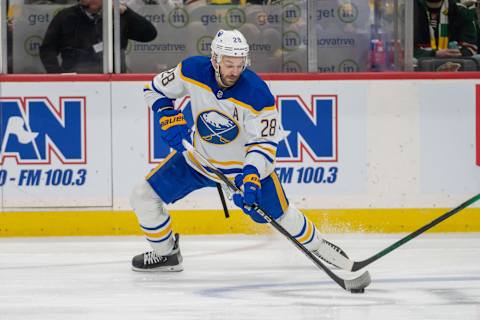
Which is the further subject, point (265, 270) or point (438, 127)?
point (438, 127)

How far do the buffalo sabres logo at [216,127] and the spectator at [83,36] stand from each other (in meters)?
1.57

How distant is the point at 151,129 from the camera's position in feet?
18.9

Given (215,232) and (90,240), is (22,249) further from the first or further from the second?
(215,232)

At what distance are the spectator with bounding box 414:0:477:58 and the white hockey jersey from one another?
1.88m

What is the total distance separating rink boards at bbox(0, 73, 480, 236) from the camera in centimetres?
572

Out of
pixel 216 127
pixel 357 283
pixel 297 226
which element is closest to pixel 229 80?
pixel 216 127

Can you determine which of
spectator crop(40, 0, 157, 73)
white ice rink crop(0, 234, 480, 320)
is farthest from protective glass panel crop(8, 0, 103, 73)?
white ice rink crop(0, 234, 480, 320)

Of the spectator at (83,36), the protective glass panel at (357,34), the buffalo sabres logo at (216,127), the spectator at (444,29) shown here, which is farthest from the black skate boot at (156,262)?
the spectator at (444,29)

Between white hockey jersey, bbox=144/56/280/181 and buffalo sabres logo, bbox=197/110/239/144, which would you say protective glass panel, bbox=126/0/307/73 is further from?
buffalo sabres logo, bbox=197/110/239/144

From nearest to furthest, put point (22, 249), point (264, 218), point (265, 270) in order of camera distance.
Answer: point (264, 218) → point (265, 270) → point (22, 249)

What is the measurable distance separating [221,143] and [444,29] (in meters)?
2.03

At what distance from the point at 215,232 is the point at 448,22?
1.73 meters

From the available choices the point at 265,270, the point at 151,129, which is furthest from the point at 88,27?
the point at 265,270

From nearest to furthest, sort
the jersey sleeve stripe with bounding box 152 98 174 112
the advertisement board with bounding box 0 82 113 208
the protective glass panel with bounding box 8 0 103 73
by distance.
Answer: the jersey sleeve stripe with bounding box 152 98 174 112
the advertisement board with bounding box 0 82 113 208
the protective glass panel with bounding box 8 0 103 73
